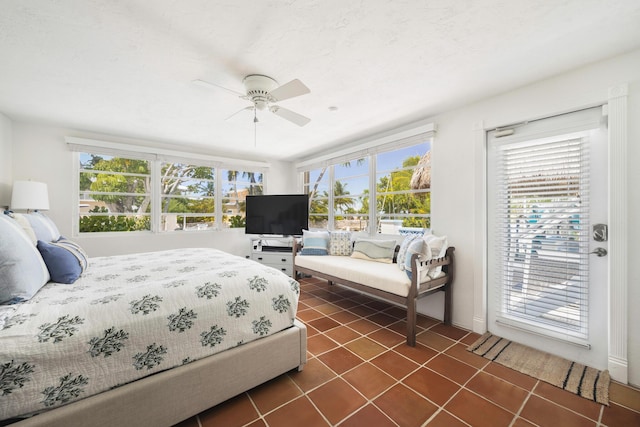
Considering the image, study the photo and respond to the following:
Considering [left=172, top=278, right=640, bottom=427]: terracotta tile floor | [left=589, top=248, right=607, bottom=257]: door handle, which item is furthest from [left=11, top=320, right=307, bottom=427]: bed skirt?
[left=589, top=248, right=607, bottom=257]: door handle

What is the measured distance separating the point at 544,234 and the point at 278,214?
3.65 metres

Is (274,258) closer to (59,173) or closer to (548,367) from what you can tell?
(59,173)

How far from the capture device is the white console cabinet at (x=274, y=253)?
4.49 metres

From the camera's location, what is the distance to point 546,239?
2.21 meters

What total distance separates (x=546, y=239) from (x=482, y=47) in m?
1.69

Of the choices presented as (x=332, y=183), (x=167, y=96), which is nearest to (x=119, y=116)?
(x=167, y=96)

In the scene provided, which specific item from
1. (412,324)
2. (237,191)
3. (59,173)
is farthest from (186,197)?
(412,324)

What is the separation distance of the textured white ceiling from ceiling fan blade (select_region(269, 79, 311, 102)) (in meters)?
0.21

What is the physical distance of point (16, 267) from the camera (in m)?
1.30

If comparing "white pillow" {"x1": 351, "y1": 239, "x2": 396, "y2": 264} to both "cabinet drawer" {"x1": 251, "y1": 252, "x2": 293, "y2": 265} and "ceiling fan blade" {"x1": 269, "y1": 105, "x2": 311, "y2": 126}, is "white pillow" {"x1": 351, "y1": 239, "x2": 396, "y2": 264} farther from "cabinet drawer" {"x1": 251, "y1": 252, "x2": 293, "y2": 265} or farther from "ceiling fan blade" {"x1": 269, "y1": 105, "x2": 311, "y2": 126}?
"ceiling fan blade" {"x1": 269, "y1": 105, "x2": 311, "y2": 126}

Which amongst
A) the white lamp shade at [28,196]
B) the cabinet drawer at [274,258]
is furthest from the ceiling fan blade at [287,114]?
the white lamp shade at [28,196]

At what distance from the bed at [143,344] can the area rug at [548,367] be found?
5.47 feet

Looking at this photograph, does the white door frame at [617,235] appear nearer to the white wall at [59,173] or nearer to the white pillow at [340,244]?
the white pillow at [340,244]

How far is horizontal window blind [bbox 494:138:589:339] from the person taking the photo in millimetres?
2041
